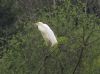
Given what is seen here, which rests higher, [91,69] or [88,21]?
[88,21]

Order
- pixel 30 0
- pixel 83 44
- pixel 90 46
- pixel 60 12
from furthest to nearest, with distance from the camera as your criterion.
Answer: pixel 30 0 < pixel 60 12 < pixel 90 46 < pixel 83 44

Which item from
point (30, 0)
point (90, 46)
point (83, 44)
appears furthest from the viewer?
point (30, 0)

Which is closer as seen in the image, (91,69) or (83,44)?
(83,44)

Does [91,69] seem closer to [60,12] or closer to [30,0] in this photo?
[60,12]

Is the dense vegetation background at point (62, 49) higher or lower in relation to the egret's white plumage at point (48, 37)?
lower

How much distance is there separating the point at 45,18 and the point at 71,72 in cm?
121

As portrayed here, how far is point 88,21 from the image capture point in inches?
299

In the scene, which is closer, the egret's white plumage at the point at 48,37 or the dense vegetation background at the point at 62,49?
the egret's white plumage at the point at 48,37

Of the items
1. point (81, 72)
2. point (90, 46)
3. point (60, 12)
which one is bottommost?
point (81, 72)

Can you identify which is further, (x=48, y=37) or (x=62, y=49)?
(x=62, y=49)

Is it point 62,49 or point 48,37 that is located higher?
point 48,37

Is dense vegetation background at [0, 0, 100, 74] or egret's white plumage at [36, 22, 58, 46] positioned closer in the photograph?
egret's white plumage at [36, 22, 58, 46]

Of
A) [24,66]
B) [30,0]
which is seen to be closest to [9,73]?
[24,66]

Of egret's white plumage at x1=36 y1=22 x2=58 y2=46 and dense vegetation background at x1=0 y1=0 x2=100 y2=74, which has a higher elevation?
egret's white plumage at x1=36 y1=22 x2=58 y2=46
